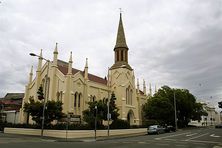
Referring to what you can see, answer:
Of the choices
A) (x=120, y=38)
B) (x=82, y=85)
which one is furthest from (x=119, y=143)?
(x=120, y=38)

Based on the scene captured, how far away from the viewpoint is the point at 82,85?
49219mm

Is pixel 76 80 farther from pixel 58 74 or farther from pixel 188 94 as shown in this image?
pixel 188 94

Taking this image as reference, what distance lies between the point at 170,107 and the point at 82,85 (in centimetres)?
2290

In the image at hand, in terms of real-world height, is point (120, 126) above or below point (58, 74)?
below

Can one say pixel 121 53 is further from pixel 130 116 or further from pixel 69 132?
pixel 69 132

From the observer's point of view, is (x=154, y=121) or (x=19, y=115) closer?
(x=19, y=115)

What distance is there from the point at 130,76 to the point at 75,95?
18.0m

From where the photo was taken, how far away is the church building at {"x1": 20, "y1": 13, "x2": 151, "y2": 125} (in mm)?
45469

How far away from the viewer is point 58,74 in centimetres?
4694

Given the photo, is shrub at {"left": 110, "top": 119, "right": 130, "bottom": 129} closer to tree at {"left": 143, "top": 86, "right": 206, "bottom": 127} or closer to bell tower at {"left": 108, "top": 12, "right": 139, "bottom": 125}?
bell tower at {"left": 108, "top": 12, "right": 139, "bottom": 125}

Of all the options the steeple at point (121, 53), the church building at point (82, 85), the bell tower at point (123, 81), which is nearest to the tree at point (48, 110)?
the church building at point (82, 85)

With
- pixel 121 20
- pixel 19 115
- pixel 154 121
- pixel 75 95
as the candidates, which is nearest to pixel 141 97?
pixel 154 121

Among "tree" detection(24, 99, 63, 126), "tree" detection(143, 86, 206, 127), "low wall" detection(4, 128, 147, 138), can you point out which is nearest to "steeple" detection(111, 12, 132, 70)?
"tree" detection(143, 86, 206, 127)

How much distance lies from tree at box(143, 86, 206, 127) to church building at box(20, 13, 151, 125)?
404 cm
